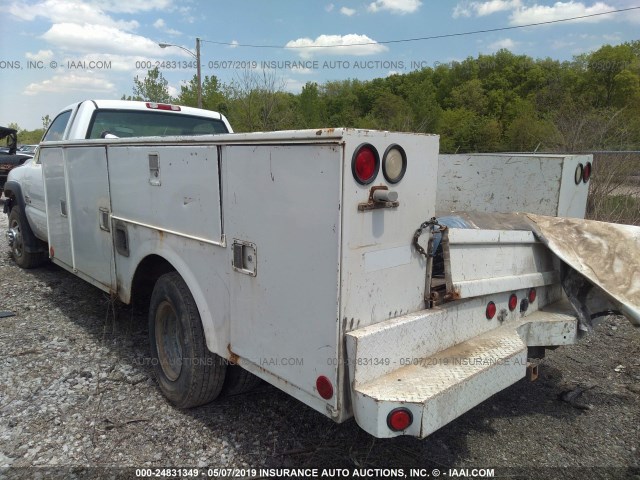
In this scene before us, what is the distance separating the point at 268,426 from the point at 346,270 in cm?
157

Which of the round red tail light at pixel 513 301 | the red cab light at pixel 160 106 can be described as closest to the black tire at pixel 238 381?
the round red tail light at pixel 513 301

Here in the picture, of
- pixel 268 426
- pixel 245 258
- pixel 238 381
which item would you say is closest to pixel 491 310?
pixel 245 258

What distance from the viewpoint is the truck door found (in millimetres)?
3859

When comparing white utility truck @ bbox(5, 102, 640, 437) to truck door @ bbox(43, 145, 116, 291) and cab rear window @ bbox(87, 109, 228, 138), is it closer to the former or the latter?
Answer: truck door @ bbox(43, 145, 116, 291)

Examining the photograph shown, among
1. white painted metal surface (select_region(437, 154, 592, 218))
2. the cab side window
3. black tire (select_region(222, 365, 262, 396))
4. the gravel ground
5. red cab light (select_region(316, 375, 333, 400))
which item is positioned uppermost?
the cab side window

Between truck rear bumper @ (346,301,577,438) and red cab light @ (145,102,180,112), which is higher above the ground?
red cab light @ (145,102,180,112)

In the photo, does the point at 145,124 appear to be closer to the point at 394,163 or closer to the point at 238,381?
the point at 238,381

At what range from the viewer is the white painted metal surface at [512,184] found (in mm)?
3500

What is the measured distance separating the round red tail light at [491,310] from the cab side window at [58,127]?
15.3 feet

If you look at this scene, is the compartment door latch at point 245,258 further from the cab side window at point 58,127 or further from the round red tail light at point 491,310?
the cab side window at point 58,127

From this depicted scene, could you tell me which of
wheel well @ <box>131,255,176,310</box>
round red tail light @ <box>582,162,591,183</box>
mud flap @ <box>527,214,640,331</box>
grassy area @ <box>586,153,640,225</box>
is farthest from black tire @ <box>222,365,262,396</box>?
grassy area @ <box>586,153,640,225</box>

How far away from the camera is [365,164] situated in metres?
1.93

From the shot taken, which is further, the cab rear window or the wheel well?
the cab rear window

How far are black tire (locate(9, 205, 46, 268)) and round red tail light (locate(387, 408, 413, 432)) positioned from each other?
6.06 meters
